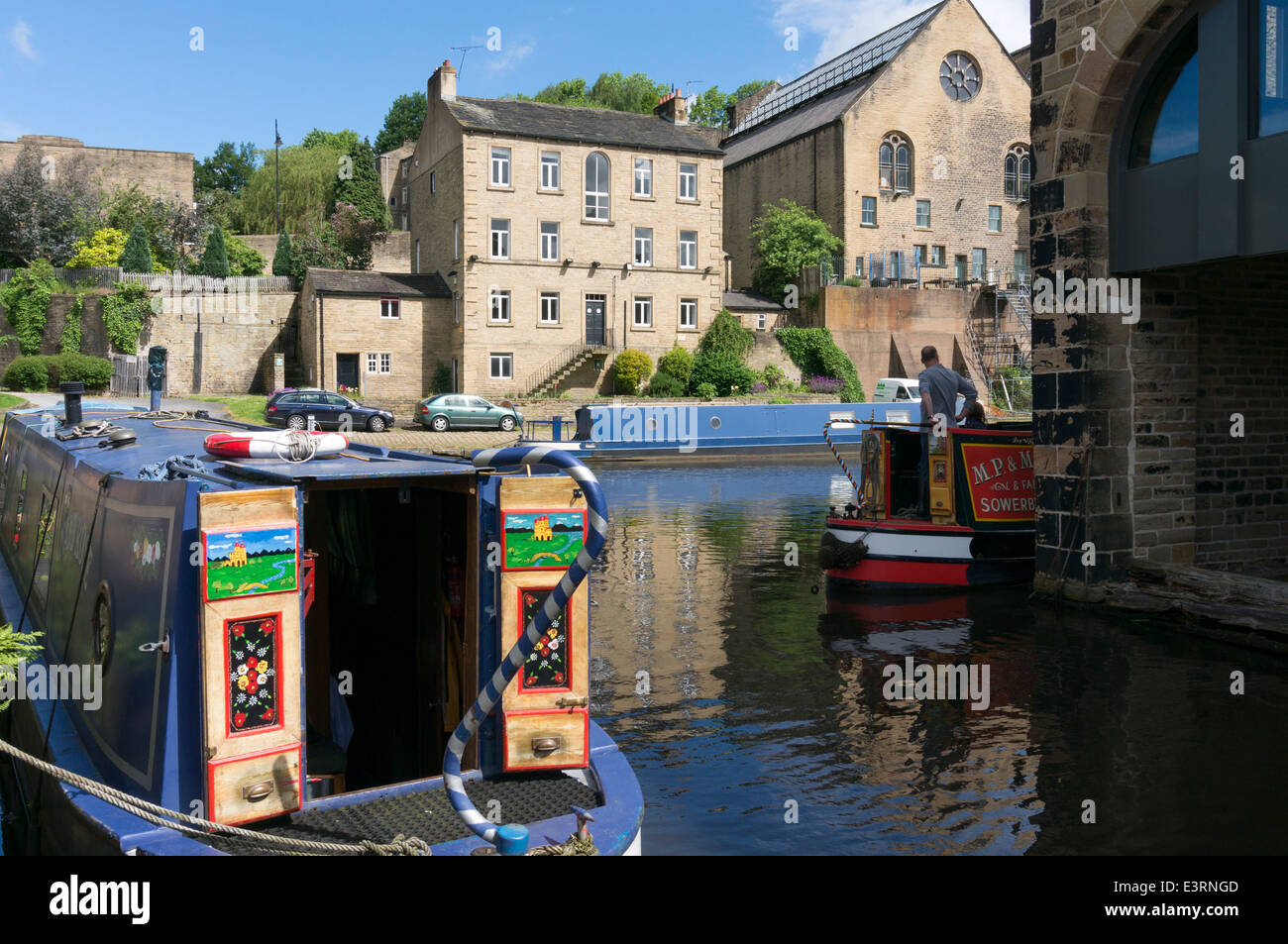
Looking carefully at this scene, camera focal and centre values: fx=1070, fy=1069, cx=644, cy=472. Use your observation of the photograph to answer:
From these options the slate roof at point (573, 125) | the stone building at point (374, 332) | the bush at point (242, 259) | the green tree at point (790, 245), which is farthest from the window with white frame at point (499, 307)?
the bush at point (242, 259)

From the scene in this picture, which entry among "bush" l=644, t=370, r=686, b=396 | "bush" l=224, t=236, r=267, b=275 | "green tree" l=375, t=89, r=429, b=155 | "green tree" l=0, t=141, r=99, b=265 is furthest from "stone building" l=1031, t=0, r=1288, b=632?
"green tree" l=375, t=89, r=429, b=155

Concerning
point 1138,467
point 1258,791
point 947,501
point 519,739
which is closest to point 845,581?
point 947,501

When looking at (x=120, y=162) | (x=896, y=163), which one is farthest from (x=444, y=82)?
(x=120, y=162)

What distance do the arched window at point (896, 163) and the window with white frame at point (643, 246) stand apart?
11660 millimetres

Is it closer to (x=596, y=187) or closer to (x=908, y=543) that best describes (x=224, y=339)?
(x=596, y=187)

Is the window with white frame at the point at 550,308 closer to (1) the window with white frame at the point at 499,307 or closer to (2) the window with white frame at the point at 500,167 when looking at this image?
(1) the window with white frame at the point at 499,307

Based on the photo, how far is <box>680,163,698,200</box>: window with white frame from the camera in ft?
135

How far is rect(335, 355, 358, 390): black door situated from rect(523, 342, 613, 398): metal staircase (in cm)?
620

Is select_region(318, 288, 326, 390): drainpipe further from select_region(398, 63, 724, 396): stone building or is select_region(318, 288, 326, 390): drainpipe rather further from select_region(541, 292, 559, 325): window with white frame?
select_region(541, 292, 559, 325): window with white frame

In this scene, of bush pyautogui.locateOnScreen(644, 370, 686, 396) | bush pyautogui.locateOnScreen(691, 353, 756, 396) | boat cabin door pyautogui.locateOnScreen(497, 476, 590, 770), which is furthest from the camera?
bush pyautogui.locateOnScreen(691, 353, 756, 396)

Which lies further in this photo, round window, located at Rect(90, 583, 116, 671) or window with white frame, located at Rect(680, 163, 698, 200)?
window with white frame, located at Rect(680, 163, 698, 200)

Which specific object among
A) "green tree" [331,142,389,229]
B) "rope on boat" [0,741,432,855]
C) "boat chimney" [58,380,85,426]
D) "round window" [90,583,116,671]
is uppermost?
"green tree" [331,142,389,229]

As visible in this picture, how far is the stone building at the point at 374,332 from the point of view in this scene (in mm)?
37531

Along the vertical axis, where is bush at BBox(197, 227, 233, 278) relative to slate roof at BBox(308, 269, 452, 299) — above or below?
above
